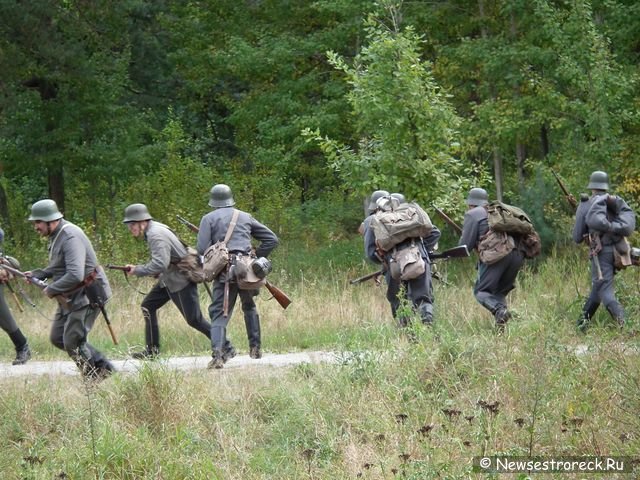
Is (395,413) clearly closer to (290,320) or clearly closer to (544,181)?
(290,320)

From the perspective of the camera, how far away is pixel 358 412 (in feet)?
29.2

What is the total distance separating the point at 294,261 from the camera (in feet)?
73.2

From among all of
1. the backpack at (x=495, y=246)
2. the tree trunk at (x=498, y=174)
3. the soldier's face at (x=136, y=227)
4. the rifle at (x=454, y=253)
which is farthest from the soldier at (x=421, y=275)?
the tree trunk at (x=498, y=174)

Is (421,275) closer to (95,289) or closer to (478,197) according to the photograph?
(478,197)

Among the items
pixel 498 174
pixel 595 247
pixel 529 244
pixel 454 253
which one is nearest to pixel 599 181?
pixel 595 247

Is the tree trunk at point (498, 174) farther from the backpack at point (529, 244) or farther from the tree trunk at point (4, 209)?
the tree trunk at point (4, 209)

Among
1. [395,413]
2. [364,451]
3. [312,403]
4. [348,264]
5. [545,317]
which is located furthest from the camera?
[348,264]

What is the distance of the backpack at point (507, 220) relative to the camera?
39.4 ft

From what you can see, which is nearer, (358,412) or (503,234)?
(358,412)

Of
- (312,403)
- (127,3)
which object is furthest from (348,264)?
(312,403)

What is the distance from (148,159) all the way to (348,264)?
6.51m

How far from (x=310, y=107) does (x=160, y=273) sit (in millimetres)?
12624

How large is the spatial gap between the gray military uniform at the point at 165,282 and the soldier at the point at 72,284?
2.74 feet

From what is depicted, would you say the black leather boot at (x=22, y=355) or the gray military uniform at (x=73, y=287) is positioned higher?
the gray military uniform at (x=73, y=287)
